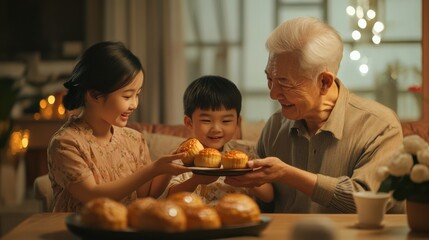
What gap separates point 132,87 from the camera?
253 cm

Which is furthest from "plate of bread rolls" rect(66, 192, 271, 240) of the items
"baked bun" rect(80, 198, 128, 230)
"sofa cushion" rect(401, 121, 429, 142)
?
"sofa cushion" rect(401, 121, 429, 142)

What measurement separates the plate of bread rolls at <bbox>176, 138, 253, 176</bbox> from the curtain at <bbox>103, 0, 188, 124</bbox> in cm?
340

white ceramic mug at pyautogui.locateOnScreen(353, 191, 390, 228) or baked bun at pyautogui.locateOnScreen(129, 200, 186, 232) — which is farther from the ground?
baked bun at pyautogui.locateOnScreen(129, 200, 186, 232)

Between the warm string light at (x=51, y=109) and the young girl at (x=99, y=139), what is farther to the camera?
the warm string light at (x=51, y=109)

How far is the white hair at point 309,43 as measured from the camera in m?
2.63

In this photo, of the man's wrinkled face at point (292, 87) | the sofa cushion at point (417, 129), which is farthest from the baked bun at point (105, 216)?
the sofa cushion at point (417, 129)

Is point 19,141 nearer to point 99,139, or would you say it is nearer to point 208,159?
Result: point 99,139

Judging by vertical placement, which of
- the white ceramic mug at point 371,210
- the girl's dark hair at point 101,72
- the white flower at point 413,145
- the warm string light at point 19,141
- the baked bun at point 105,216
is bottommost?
the warm string light at point 19,141

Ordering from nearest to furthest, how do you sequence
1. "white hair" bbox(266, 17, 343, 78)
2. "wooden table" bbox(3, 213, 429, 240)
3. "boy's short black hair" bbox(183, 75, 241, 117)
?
"wooden table" bbox(3, 213, 429, 240) < "white hair" bbox(266, 17, 343, 78) < "boy's short black hair" bbox(183, 75, 241, 117)

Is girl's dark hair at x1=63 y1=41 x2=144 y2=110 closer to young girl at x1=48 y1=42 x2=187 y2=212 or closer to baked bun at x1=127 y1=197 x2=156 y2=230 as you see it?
young girl at x1=48 y1=42 x2=187 y2=212

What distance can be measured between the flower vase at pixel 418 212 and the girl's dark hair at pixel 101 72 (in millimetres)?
1041

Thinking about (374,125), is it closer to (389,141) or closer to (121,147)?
(389,141)

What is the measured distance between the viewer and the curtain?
5.86m

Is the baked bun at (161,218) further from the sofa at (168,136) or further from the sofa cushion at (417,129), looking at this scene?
the sofa cushion at (417,129)
